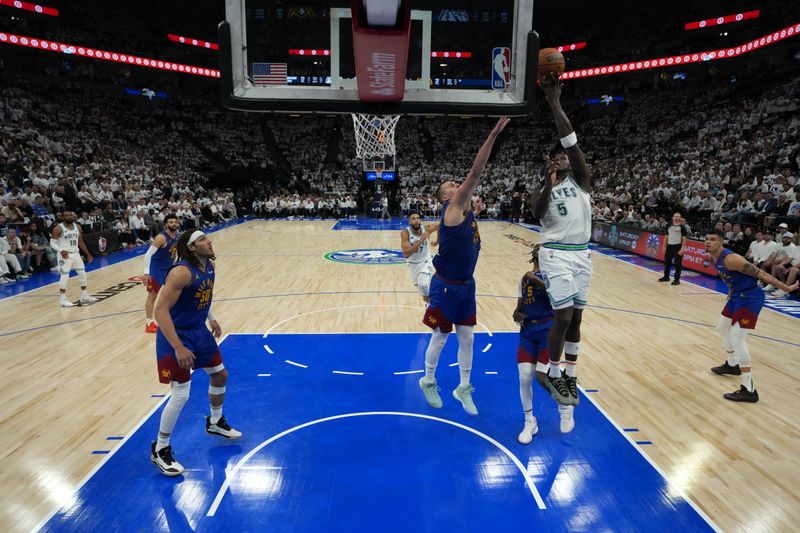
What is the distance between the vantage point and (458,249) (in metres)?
4.75

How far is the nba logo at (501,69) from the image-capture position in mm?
5070

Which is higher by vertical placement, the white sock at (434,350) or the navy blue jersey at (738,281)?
the navy blue jersey at (738,281)

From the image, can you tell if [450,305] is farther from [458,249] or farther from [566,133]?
[566,133]

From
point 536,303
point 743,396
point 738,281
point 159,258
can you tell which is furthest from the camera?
point 159,258

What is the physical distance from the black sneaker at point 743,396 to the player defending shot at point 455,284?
2879 mm

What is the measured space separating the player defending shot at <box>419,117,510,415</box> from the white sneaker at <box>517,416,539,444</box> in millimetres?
563

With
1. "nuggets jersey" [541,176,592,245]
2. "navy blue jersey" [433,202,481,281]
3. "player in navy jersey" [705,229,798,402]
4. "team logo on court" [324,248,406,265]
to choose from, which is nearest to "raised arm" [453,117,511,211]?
"navy blue jersey" [433,202,481,281]

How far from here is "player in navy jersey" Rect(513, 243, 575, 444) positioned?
4.57 m

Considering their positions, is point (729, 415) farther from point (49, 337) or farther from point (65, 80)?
point (65, 80)

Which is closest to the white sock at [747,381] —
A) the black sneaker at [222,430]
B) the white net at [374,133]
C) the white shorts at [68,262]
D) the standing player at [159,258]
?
the black sneaker at [222,430]

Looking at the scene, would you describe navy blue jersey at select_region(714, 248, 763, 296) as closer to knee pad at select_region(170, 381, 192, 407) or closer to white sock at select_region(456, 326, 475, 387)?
white sock at select_region(456, 326, 475, 387)

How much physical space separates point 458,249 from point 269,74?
102 inches

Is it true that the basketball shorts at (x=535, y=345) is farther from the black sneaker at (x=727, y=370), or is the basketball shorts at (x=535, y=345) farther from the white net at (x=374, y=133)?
the white net at (x=374, y=133)

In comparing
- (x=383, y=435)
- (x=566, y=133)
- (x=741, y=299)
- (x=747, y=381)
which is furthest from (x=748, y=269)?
(x=383, y=435)
